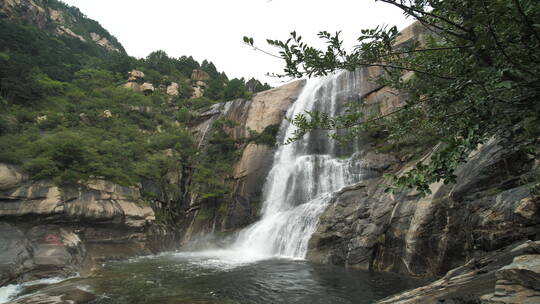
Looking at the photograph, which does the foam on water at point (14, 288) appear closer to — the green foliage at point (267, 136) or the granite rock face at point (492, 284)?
the granite rock face at point (492, 284)

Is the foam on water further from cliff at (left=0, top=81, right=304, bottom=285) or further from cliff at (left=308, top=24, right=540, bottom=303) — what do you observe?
cliff at (left=308, top=24, right=540, bottom=303)

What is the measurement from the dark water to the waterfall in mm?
2992

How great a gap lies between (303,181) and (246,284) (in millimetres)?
10784

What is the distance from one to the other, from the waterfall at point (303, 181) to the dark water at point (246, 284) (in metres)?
2.99

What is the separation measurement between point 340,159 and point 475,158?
10.1 metres

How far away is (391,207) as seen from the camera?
37.0ft

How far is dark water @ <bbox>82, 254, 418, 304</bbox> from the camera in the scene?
7285 millimetres

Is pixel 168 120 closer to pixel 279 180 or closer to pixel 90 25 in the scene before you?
pixel 279 180

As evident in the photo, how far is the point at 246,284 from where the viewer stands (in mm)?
8789

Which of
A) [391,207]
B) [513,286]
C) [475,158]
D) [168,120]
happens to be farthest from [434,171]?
[168,120]

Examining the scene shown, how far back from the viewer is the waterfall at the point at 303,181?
14.7 m

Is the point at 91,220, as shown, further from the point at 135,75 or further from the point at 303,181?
the point at 135,75

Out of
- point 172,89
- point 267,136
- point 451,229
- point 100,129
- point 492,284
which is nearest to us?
point 492,284

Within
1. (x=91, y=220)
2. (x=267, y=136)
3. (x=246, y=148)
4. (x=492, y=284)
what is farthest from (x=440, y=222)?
(x=246, y=148)
